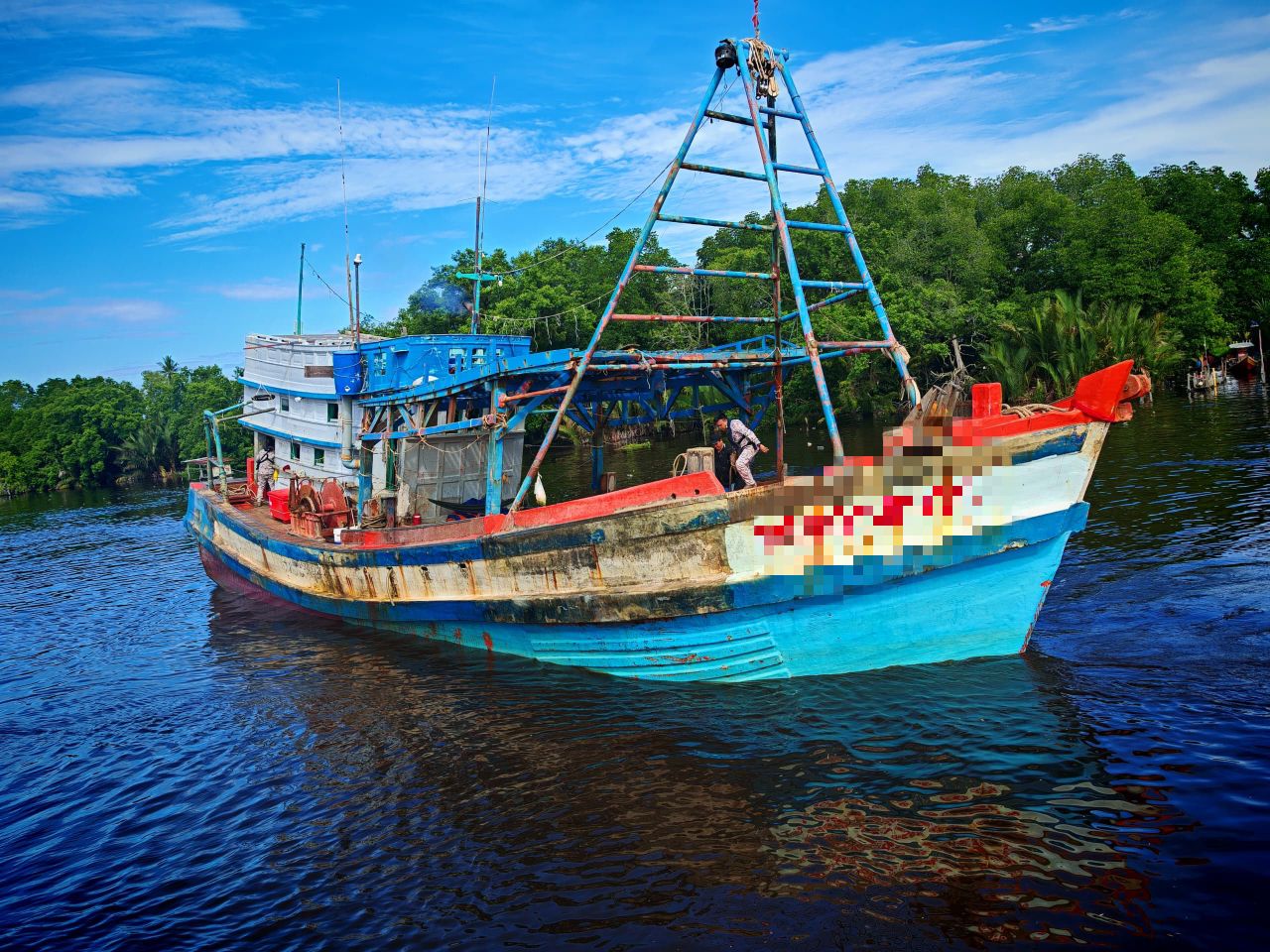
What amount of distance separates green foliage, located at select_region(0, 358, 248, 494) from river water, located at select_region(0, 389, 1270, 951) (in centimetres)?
5894

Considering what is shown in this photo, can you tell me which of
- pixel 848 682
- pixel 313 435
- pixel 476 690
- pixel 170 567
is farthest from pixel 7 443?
pixel 848 682

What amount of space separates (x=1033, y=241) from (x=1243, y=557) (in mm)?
42412

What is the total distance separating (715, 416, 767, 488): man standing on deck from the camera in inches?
380

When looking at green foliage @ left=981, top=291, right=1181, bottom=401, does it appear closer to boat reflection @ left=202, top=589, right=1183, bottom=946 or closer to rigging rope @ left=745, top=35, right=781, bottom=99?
rigging rope @ left=745, top=35, right=781, bottom=99

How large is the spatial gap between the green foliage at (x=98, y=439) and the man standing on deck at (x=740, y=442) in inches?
2388

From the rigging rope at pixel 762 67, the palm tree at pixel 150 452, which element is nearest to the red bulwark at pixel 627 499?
A: the rigging rope at pixel 762 67

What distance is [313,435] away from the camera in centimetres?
1677

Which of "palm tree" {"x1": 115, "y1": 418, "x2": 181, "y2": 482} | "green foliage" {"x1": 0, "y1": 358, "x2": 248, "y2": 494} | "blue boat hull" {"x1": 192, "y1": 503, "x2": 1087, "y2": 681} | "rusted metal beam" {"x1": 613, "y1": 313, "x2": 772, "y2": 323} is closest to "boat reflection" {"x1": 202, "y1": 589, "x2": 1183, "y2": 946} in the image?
"blue boat hull" {"x1": 192, "y1": 503, "x2": 1087, "y2": 681}

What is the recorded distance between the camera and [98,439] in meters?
65.3

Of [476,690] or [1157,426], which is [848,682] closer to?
[476,690]

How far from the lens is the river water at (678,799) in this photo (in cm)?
521

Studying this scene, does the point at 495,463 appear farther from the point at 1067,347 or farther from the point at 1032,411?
the point at 1067,347

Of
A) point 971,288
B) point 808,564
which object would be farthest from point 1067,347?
point 808,564

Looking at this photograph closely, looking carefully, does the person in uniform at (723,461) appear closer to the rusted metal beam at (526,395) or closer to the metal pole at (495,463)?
the rusted metal beam at (526,395)
